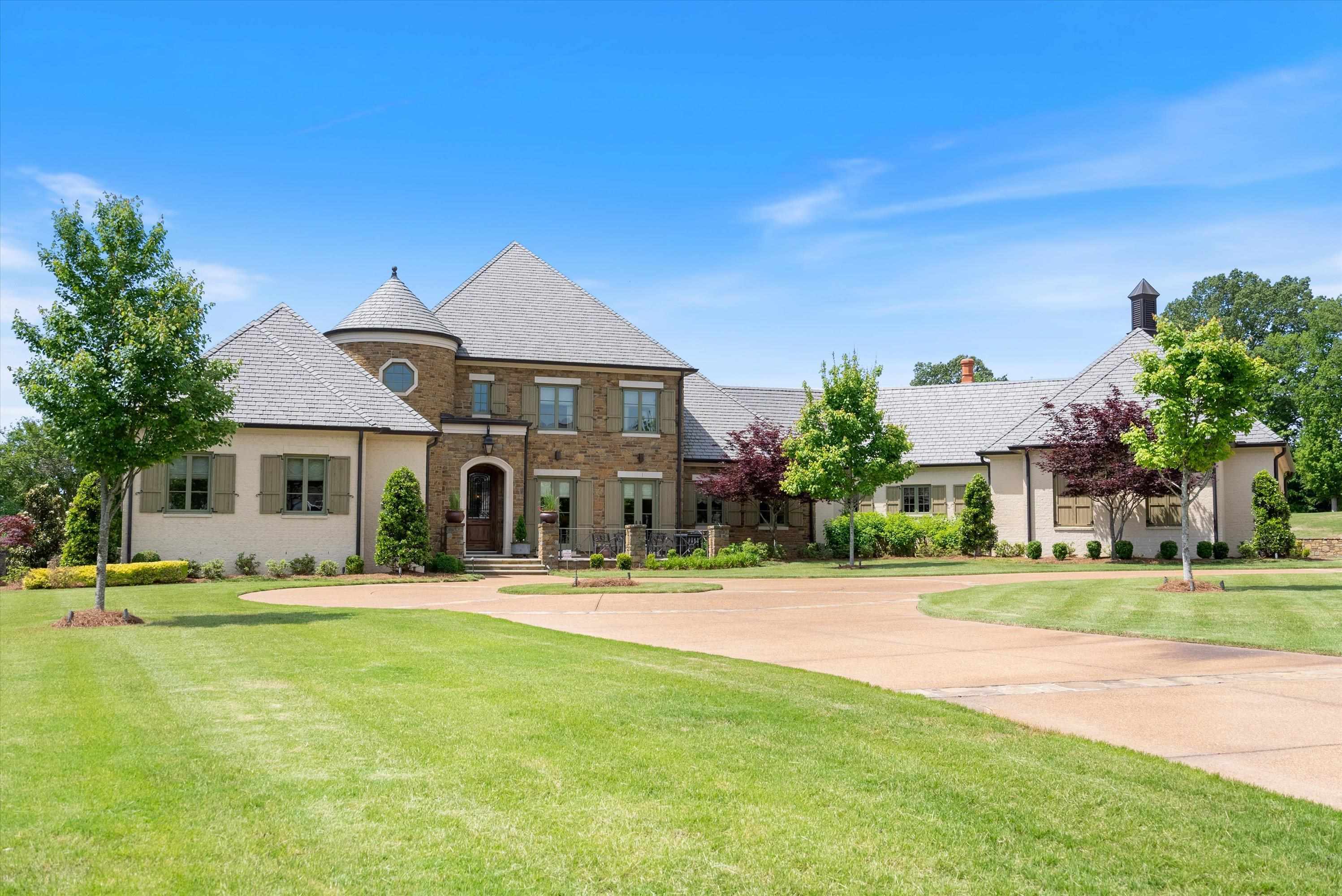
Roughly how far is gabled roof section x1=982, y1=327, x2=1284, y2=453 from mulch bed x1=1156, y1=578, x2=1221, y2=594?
40.3 ft

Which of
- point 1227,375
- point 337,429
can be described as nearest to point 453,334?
point 337,429

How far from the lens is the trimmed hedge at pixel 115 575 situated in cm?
2167

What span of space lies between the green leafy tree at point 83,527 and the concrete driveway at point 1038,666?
22.7 feet

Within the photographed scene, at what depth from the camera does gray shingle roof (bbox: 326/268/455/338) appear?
98.2ft

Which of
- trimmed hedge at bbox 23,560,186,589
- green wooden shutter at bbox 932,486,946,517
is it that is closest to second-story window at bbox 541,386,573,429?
trimmed hedge at bbox 23,560,186,589

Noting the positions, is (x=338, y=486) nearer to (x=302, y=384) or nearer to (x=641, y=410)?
(x=302, y=384)

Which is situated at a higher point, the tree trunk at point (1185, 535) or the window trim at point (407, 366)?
the window trim at point (407, 366)

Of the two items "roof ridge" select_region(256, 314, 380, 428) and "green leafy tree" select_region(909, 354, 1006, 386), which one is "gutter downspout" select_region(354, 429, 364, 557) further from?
"green leafy tree" select_region(909, 354, 1006, 386)

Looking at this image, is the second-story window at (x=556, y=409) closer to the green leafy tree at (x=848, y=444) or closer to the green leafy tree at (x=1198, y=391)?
the green leafy tree at (x=848, y=444)

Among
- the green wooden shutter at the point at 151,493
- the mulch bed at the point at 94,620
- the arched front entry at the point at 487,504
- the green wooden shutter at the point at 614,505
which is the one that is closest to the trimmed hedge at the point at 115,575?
the green wooden shutter at the point at 151,493

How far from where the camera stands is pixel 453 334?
104 ft

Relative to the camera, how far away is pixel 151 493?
81.7 ft

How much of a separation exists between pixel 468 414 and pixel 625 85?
1671cm

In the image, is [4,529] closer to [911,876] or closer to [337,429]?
[337,429]
